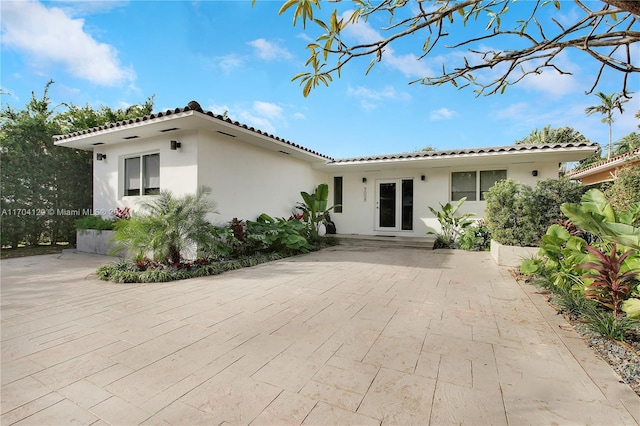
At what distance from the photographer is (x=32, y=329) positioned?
313 centimetres

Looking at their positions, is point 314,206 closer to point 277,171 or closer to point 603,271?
point 277,171

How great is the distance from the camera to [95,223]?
28.5 ft

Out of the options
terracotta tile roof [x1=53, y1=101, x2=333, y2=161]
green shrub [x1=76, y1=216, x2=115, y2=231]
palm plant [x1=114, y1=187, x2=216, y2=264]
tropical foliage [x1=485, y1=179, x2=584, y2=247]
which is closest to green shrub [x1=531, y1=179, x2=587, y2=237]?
tropical foliage [x1=485, y1=179, x2=584, y2=247]

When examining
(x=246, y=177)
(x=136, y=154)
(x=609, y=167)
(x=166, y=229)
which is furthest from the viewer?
(x=609, y=167)

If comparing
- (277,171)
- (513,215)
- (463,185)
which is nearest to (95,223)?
(277,171)

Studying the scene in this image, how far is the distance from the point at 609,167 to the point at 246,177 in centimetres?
1564

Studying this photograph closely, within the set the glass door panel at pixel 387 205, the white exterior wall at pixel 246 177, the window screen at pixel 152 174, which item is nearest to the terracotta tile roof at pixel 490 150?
the glass door panel at pixel 387 205

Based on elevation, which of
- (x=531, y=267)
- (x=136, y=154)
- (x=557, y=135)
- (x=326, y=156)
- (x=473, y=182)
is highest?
(x=557, y=135)

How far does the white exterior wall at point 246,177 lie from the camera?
24.9ft

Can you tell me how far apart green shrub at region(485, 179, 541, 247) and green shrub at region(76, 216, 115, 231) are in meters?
10.6

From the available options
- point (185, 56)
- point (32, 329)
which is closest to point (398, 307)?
point (32, 329)

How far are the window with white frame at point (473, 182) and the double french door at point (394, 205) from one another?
1.70 m

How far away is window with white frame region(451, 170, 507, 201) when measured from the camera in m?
10.7

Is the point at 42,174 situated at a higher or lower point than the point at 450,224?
higher
